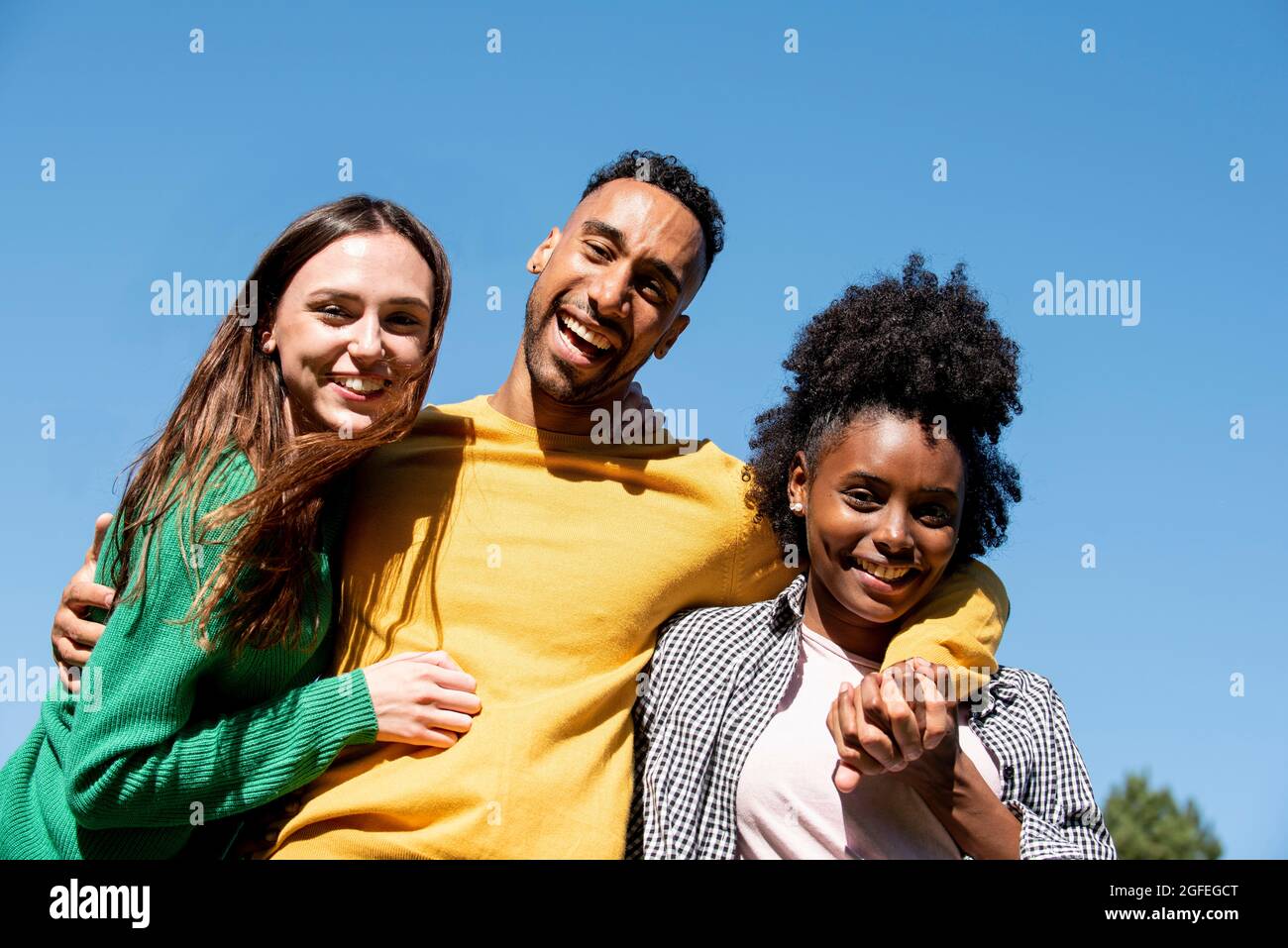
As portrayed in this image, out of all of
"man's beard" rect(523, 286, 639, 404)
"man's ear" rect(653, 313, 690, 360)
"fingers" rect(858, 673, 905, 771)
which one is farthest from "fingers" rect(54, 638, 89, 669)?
"fingers" rect(858, 673, 905, 771)

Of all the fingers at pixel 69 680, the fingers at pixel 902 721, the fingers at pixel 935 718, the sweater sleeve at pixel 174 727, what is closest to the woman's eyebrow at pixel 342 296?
the sweater sleeve at pixel 174 727

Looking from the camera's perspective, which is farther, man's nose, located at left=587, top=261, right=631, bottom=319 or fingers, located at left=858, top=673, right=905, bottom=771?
man's nose, located at left=587, top=261, right=631, bottom=319

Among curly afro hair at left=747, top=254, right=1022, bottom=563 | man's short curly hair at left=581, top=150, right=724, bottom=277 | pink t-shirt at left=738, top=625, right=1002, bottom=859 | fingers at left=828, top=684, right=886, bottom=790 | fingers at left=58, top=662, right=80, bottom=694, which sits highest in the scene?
man's short curly hair at left=581, top=150, right=724, bottom=277

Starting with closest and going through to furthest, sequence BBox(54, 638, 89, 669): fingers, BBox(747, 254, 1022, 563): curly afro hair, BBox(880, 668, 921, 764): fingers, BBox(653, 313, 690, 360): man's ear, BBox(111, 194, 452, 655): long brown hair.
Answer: BBox(880, 668, 921, 764): fingers < BBox(111, 194, 452, 655): long brown hair < BBox(54, 638, 89, 669): fingers < BBox(747, 254, 1022, 563): curly afro hair < BBox(653, 313, 690, 360): man's ear

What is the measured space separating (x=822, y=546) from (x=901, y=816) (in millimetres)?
948

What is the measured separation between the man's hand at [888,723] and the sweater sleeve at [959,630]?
215 millimetres

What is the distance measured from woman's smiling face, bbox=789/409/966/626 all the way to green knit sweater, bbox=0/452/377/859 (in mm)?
1672

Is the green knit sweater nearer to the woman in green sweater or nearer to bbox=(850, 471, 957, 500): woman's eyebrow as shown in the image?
the woman in green sweater

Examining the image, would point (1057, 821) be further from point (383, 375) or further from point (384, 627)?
point (383, 375)

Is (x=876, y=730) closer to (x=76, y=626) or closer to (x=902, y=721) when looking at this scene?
(x=902, y=721)

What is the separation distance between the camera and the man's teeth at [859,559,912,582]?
13.4 ft

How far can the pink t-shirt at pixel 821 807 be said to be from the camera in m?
3.94
